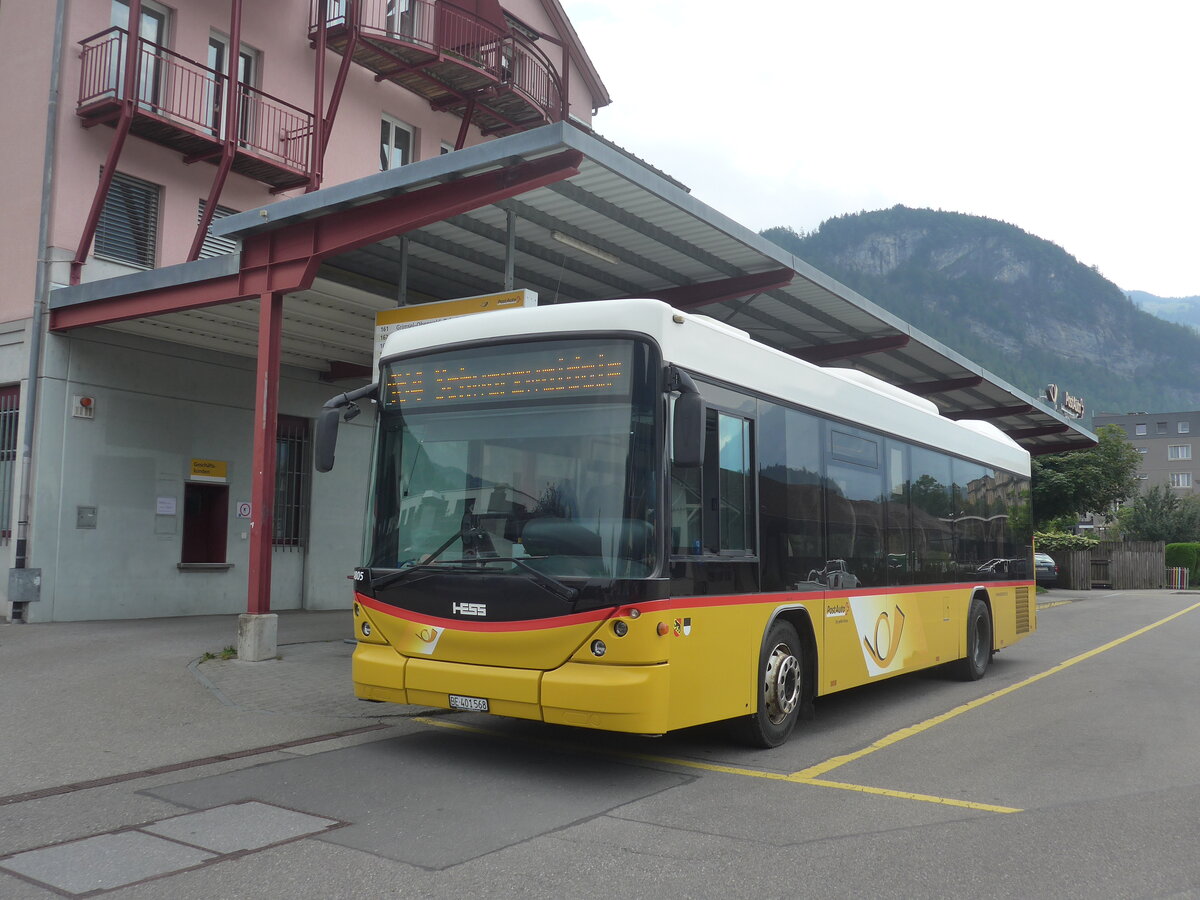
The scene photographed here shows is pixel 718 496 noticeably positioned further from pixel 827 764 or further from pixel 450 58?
pixel 450 58

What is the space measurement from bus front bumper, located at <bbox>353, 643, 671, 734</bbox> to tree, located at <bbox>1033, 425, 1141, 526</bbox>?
111 ft

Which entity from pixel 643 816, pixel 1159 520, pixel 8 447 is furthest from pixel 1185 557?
pixel 643 816

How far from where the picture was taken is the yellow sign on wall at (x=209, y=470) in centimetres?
1700

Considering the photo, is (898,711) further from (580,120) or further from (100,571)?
(580,120)

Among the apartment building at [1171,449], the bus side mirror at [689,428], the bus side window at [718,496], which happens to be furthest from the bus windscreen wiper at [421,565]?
the apartment building at [1171,449]

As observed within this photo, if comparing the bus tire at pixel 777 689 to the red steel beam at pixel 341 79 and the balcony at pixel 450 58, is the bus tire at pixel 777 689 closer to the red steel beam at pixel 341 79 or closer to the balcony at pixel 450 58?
the red steel beam at pixel 341 79

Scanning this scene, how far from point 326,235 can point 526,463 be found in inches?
241

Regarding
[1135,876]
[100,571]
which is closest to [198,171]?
[100,571]

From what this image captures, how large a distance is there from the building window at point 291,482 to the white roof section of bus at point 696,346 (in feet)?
39.2

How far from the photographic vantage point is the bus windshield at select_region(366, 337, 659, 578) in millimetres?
6242

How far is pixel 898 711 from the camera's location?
32.2 ft

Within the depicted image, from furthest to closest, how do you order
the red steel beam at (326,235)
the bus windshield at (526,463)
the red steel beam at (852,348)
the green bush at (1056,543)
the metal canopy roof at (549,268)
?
the green bush at (1056,543) → the red steel beam at (852,348) → the metal canopy roof at (549,268) → the red steel beam at (326,235) → the bus windshield at (526,463)

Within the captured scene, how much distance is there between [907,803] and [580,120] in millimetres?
22534

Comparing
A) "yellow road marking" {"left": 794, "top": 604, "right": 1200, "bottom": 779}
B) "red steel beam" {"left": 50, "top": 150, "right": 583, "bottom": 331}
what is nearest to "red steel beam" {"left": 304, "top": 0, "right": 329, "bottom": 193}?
"red steel beam" {"left": 50, "top": 150, "right": 583, "bottom": 331}
